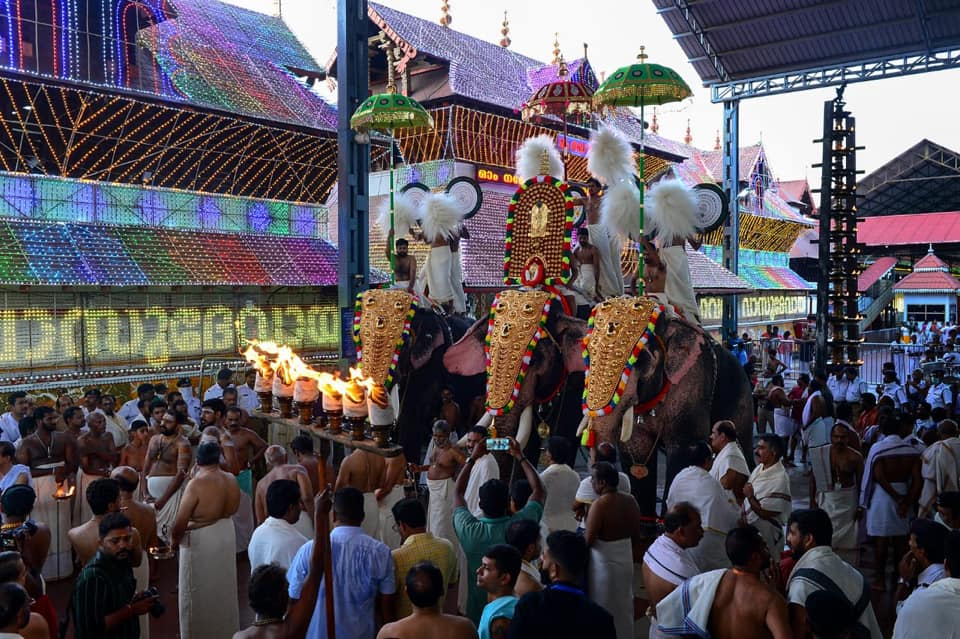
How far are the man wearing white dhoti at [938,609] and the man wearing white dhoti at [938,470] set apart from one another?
10.3 feet

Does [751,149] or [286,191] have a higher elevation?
[751,149]

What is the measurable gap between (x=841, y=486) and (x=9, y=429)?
7507mm

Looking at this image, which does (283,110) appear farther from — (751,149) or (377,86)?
(751,149)

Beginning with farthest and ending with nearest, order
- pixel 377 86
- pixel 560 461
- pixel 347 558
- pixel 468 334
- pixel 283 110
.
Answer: pixel 377 86 < pixel 283 110 < pixel 468 334 < pixel 560 461 < pixel 347 558

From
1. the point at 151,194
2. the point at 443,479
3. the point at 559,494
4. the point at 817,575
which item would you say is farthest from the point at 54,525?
the point at 151,194

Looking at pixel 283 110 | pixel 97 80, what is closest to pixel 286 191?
pixel 283 110

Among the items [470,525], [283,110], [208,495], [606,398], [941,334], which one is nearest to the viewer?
[470,525]

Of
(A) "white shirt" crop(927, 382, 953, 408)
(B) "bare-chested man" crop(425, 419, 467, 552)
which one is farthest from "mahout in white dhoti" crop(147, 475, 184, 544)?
(A) "white shirt" crop(927, 382, 953, 408)

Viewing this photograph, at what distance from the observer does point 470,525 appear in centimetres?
414

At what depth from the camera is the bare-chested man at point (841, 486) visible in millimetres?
6312

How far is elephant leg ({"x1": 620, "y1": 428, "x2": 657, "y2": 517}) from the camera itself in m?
7.34

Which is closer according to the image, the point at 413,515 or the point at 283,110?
the point at 413,515

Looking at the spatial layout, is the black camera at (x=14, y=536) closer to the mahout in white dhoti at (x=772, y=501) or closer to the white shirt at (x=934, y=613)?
the white shirt at (x=934, y=613)

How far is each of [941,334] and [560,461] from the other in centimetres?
2304
